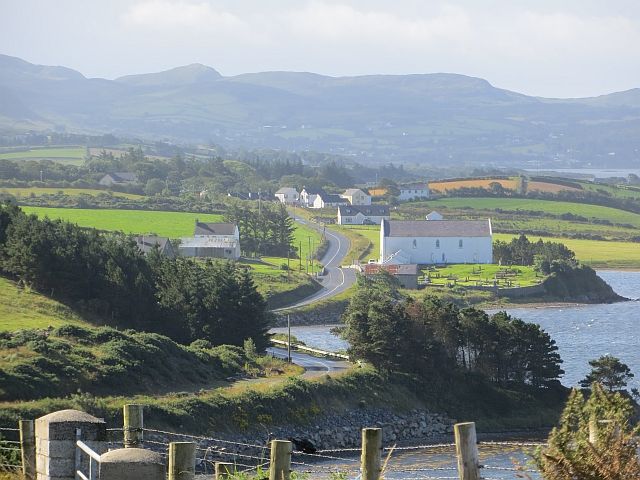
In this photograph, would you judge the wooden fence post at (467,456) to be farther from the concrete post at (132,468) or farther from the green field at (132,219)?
the green field at (132,219)

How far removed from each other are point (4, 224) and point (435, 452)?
25812mm

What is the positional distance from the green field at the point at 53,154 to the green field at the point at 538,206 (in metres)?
51.6

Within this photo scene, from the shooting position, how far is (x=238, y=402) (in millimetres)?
34844

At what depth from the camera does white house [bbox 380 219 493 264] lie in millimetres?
86500

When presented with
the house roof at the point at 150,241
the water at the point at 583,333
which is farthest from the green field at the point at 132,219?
the water at the point at 583,333

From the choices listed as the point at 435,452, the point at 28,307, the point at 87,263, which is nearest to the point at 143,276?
the point at 87,263

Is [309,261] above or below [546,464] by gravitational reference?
below

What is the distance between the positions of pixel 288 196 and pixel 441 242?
48.0 m

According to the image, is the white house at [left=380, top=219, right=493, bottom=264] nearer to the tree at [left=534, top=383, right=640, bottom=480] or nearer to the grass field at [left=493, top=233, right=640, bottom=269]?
the grass field at [left=493, top=233, right=640, bottom=269]

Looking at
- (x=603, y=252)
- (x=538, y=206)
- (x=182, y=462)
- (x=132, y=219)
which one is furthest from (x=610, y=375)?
(x=538, y=206)

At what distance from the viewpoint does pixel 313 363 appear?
146 ft

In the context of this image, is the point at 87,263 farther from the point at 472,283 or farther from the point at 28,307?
the point at 472,283

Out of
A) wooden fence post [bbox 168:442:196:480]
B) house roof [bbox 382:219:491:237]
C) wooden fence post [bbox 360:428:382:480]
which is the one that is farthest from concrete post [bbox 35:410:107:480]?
house roof [bbox 382:219:491:237]

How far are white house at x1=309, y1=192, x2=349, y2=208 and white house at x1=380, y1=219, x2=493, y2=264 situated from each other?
117ft
